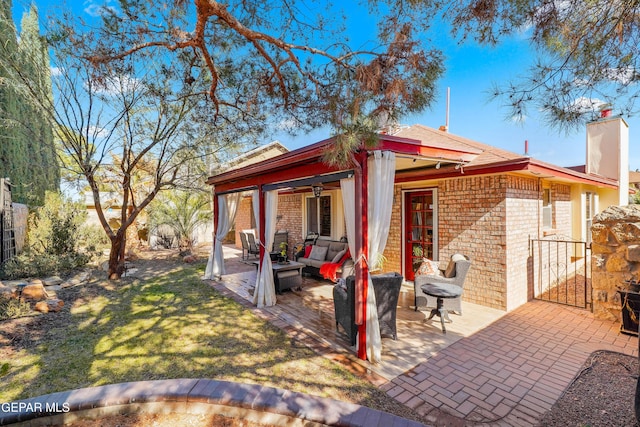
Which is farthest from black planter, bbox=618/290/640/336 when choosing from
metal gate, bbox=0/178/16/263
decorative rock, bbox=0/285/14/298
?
metal gate, bbox=0/178/16/263

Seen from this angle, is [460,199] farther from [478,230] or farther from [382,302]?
[382,302]

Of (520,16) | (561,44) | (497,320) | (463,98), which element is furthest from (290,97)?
(497,320)

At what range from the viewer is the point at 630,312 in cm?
448

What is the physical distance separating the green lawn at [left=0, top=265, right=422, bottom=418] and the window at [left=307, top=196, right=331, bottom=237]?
16.6ft

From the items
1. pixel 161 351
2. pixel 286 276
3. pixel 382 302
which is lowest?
pixel 161 351

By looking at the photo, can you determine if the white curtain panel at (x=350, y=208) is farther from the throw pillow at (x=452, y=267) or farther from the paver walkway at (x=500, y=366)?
the throw pillow at (x=452, y=267)

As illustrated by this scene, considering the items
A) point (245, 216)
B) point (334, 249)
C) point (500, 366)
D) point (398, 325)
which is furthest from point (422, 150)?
point (245, 216)

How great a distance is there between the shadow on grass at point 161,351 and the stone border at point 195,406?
614 millimetres

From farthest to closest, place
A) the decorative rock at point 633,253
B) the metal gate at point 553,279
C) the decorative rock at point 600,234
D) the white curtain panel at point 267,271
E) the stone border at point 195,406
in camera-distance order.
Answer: the white curtain panel at point 267,271, the metal gate at point 553,279, the decorative rock at point 600,234, the decorative rock at point 633,253, the stone border at point 195,406

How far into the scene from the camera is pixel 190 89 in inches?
275

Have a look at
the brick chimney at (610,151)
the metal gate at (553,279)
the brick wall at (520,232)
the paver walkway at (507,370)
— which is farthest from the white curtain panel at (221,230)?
the brick chimney at (610,151)

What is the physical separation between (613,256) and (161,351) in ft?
24.6

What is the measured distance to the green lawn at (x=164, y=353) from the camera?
3.35m

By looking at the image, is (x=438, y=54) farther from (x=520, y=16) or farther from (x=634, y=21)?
(x=634, y=21)
